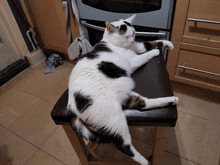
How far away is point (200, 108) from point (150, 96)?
888 millimetres

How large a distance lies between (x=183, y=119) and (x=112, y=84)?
0.86 metres

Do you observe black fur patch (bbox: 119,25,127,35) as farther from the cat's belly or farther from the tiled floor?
the tiled floor

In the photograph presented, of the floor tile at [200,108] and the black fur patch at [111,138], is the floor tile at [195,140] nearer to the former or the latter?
the floor tile at [200,108]

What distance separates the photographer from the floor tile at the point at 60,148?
3.55ft

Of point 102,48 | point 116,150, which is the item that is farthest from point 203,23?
point 116,150

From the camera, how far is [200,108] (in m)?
1.30

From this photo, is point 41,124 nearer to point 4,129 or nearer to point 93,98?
point 4,129

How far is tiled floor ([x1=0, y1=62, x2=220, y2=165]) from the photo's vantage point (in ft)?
3.47

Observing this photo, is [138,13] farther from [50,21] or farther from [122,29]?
[50,21]

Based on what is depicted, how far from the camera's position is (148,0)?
0.96 meters

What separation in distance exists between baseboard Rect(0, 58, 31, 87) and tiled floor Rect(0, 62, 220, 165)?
0.23m

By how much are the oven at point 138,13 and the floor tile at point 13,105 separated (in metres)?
0.92

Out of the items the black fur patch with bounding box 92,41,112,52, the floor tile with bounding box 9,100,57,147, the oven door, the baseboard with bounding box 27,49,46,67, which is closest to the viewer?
the black fur patch with bounding box 92,41,112,52

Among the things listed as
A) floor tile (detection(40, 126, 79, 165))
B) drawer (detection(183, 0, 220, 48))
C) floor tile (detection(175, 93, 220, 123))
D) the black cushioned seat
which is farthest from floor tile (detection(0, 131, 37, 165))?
drawer (detection(183, 0, 220, 48))
